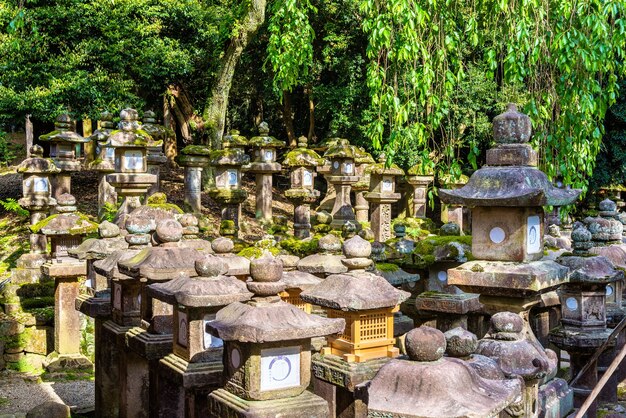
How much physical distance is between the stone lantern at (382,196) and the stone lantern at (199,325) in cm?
1019

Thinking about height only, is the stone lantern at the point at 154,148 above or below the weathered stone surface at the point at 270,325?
above

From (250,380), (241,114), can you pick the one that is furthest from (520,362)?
(241,114)

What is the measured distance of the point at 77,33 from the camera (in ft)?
46.3

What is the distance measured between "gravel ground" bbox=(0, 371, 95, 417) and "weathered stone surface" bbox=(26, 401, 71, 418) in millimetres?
508

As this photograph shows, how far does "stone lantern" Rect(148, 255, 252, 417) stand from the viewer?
4.14 metres

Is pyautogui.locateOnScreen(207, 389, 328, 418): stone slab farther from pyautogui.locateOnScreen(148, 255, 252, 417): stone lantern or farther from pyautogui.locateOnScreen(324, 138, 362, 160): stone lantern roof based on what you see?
pyautogui.locateOnScreen(324, 138, 362, 160): stone lantern roof

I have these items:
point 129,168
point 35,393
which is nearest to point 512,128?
point 35,393

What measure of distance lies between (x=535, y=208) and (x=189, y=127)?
1674 centimetres

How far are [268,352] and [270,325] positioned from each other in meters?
0.15

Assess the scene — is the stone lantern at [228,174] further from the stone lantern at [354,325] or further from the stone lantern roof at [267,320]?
the stone lantern roof at [267,320]

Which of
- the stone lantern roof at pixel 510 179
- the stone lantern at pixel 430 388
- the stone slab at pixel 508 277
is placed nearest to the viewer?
the stone lantern at pixel 430 388

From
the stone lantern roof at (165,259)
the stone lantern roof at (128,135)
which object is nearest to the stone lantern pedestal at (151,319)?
the stone lantern roof at (165,259)

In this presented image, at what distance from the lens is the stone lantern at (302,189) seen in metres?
12.9

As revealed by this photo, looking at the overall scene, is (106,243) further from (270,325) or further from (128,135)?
A: (270,325)
